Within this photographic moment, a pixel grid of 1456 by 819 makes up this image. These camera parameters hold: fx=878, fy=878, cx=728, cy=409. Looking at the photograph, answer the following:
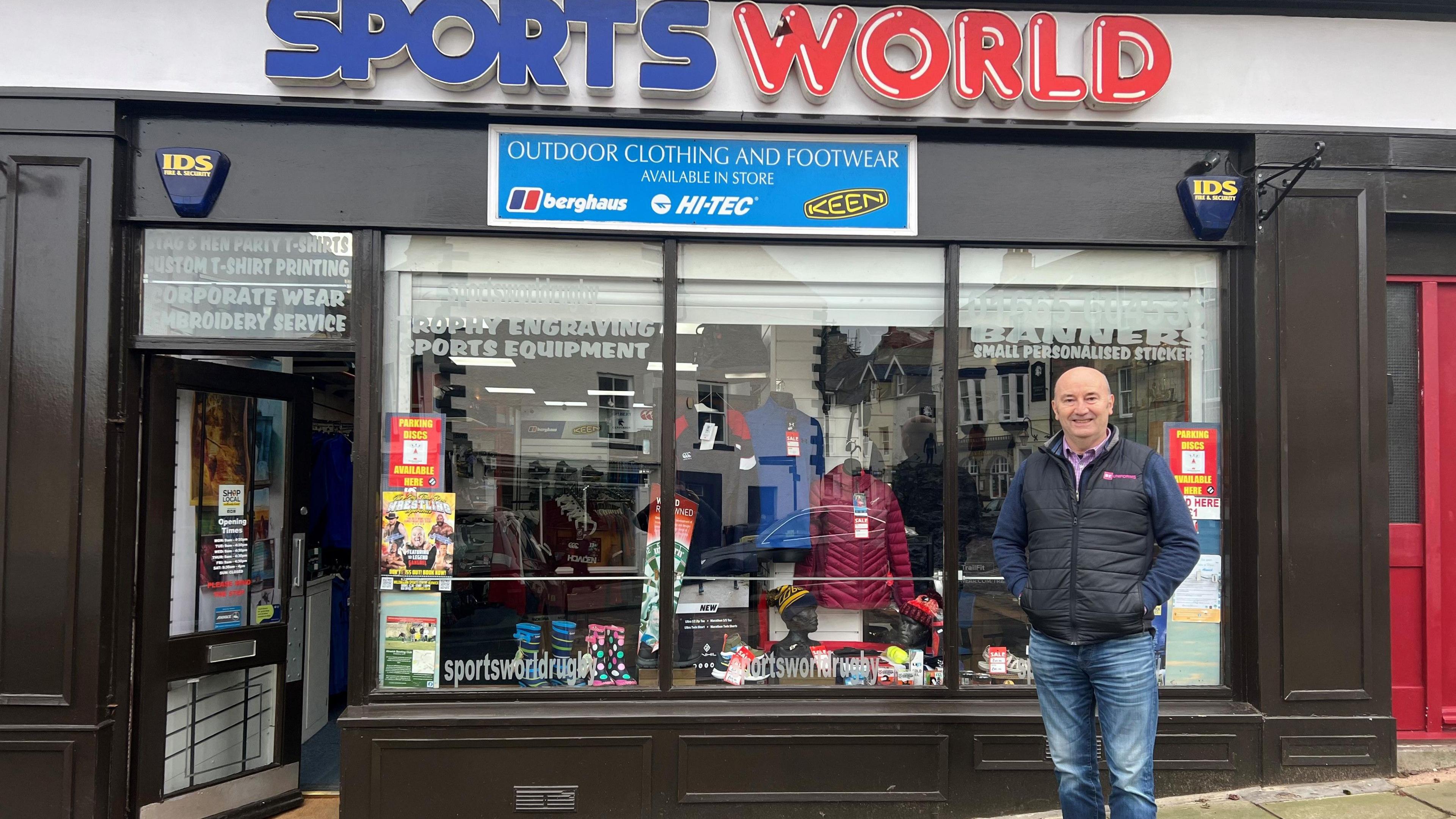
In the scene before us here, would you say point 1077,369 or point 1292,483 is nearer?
point 1077,369

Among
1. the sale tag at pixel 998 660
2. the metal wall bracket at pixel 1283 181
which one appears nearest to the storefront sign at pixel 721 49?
the metal wall bracket at pixel 1283 181

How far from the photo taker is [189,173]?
4277mm

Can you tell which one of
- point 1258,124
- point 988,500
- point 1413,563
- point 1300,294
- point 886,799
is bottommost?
point 886,799

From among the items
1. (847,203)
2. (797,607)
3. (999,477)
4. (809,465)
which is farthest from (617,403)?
(999,477)

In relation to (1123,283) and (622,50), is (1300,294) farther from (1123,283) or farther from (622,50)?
(622,50)

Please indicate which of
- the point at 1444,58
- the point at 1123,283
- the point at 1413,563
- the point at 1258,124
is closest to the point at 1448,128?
the point at 1444,58

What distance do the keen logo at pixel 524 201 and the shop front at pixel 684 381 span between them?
0.02 m

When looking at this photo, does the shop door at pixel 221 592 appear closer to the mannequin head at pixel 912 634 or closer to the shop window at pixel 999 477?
the mannequin head at pixel 912 634

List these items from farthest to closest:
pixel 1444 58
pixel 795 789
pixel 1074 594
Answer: pixel 1444 58 < pixel 795 789 < pixel 1074 594

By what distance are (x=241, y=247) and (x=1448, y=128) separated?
6.41 m

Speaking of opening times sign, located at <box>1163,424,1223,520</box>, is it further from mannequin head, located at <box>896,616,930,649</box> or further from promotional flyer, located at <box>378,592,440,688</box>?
promotional flyer, located at <box>378,592,440,688</box>

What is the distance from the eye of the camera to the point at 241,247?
4488 mm

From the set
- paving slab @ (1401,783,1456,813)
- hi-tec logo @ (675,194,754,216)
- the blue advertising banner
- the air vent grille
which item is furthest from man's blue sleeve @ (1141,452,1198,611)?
the air vent grille

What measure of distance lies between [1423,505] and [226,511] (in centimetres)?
656
